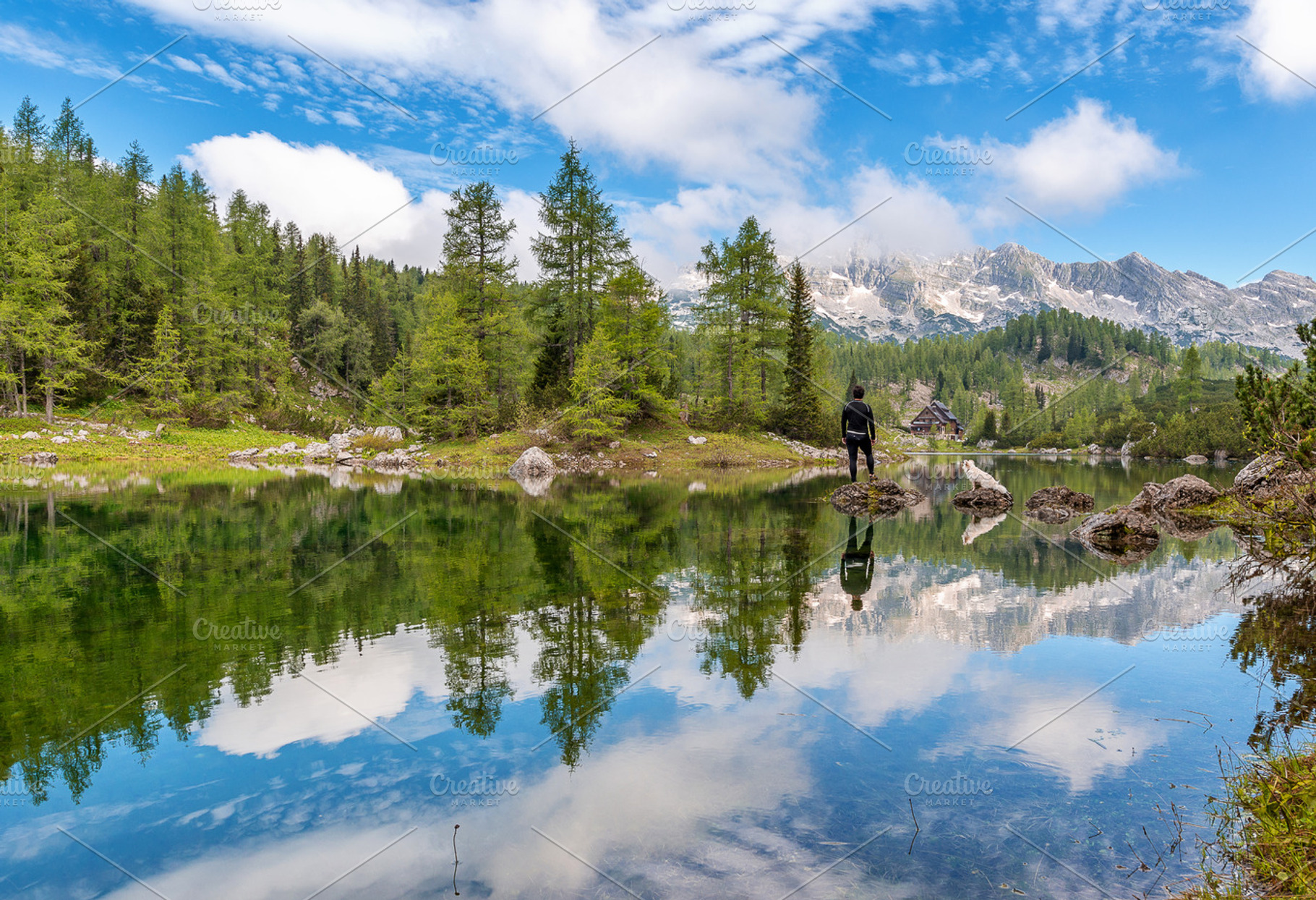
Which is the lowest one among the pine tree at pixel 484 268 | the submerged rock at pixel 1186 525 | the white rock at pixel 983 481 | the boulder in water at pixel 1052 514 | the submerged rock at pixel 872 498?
the submerged rock at pixel 1186 525

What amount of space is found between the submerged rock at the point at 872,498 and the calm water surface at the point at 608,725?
28.8 feet

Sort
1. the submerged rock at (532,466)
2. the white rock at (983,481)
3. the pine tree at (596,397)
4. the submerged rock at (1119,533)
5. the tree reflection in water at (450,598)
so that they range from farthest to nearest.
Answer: the pine tree at (596,397) → the submerged rock at (532,466) → the white rock at (983,481) → the submerged rock at (1119,533) → the tree reflection in water at (450,598)

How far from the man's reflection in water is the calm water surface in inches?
4.8

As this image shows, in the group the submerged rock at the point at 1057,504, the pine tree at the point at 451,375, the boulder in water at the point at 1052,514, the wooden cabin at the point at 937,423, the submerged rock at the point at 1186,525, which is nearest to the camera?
the submerged rock at the point at 1186,525

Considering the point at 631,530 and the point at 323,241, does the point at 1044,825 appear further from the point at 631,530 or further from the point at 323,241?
the point at 323,241

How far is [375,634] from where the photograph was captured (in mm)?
8148

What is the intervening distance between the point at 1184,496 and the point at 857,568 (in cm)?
1796

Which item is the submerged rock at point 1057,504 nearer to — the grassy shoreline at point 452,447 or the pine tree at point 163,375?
the grassy shoreline at point 452,447

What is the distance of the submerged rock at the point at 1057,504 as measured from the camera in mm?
20953

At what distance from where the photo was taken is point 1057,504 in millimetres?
22422

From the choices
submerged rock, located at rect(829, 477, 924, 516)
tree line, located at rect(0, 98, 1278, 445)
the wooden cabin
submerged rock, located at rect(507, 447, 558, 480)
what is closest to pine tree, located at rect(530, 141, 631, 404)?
tree line, located at rect(0, 98, 1278, 445)

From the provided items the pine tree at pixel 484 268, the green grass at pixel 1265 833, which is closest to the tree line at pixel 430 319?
the pine tree at pixel 484 268

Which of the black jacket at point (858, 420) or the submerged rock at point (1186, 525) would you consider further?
the black jacket at point (858, 420)

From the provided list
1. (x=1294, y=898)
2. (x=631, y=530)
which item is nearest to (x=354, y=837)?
(x=1294, y=898)
